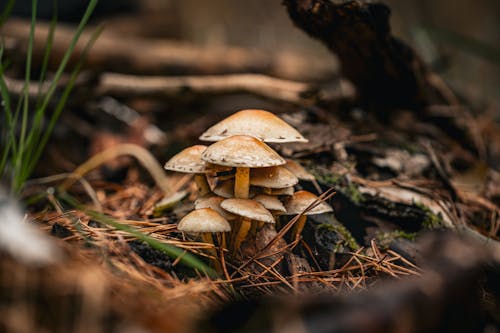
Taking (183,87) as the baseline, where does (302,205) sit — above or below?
above

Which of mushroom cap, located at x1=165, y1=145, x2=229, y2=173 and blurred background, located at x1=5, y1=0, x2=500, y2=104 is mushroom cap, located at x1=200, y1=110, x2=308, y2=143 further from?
blurred background, located at x1=5, y1=0, x2=500, y2=104

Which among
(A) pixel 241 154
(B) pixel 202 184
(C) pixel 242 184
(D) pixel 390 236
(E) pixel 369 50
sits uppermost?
(E) pixel 369 50

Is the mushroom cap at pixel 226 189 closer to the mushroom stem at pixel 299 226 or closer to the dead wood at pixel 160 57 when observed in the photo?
the mushroom stem at pixel 299 226

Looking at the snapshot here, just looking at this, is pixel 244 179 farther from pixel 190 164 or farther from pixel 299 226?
pixel 299 226

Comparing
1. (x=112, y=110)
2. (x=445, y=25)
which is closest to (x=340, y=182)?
(x=112, y=110)

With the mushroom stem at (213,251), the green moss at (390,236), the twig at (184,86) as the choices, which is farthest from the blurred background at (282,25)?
the mushroom stem at (213,251)

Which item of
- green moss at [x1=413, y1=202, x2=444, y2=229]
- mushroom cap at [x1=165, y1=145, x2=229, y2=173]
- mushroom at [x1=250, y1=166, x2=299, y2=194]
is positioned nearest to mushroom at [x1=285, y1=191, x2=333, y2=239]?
mushroom at [x1=250, y1=166, x2=299, y2=194]

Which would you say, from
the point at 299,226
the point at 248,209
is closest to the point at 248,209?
the point at 248,209
